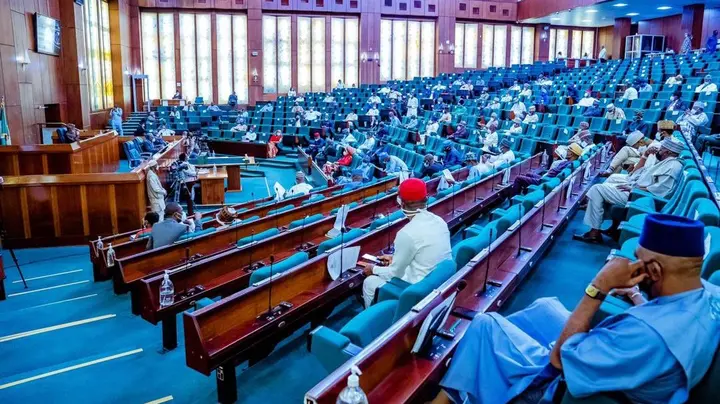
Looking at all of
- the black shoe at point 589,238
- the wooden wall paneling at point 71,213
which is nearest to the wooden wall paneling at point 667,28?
the black shoe at point 589,238

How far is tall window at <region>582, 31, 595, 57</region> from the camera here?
26109 mm

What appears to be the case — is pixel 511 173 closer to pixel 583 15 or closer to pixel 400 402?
pixel 400 402

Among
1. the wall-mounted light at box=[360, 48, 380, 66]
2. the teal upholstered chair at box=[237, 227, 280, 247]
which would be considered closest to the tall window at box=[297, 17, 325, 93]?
the wall-mounted light at box=[360, 48, 380, 66]

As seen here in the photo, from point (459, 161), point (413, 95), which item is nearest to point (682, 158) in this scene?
point (459, 161)

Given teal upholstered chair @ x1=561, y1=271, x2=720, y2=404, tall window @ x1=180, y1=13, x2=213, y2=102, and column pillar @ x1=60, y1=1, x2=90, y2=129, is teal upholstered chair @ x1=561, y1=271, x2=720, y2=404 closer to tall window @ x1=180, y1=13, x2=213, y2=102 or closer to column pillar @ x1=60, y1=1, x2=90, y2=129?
column pillar @ x1=60, y1=1, x2=90, y2=129

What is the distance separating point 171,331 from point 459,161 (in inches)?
247

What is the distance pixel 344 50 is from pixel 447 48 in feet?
14.8

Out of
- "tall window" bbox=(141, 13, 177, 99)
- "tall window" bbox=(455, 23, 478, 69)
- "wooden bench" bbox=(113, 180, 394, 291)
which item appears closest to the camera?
"wooden bench" bbox=(113, 180, 394, 291)

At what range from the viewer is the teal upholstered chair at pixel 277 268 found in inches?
126

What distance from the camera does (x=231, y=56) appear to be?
2197cm

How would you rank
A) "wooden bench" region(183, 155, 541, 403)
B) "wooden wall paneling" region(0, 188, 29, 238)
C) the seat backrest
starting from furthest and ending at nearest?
"wooden wall paneling" region(0, 188, 29, 238) < "wooden bench" region(183, 155, 541, 403) < the seat backrest

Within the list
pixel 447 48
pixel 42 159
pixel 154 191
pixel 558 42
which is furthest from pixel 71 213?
pixel 558 42

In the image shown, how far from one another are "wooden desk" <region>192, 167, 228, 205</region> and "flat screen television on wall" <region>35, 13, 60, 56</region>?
6.55 meters

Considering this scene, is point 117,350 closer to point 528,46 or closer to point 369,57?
point 369,57
